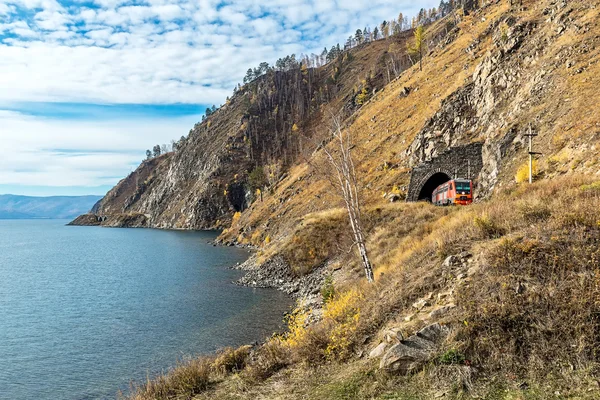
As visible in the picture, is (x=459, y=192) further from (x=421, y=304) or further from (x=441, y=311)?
(x=441, y=311)

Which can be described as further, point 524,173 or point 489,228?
point 524,173

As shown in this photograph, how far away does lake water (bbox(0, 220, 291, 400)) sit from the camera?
22719 mm

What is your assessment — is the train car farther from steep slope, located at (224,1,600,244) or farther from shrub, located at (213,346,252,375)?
shrub, located at (213,346,252,375)

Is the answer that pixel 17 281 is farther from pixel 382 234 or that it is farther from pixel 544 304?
pixel 544 304

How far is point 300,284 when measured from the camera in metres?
39.9

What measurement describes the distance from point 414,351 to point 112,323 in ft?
103

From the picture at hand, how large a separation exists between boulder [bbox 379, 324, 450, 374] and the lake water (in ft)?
47.7

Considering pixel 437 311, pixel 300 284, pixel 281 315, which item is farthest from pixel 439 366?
pixel 300 284

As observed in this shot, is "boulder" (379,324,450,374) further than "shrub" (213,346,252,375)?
No

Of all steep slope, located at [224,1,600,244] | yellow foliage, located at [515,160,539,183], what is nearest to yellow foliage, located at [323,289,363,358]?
steep slope, located at [224,1,600,244]

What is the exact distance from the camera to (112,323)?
32.8 metres

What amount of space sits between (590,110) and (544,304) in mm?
30676

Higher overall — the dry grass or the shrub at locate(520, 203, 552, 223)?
the shrub at locate(520, 203, 552, 223)

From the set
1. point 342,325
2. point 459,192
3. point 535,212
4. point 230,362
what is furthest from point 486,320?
point 459,192
